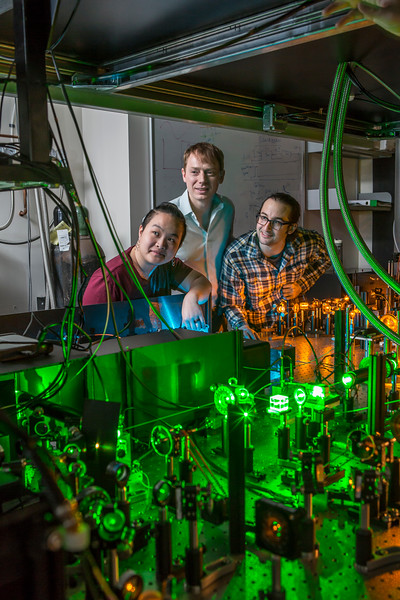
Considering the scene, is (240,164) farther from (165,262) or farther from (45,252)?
(45,252)

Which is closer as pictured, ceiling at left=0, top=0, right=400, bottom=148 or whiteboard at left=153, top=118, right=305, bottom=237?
ceiling at left=0, top=0, right=400, bottom=148

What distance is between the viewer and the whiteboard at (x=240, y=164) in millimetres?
3273

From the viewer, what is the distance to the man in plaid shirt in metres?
3.45

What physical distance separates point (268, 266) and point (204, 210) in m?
0.58

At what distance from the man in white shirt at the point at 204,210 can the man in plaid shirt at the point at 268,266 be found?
0.36 ft

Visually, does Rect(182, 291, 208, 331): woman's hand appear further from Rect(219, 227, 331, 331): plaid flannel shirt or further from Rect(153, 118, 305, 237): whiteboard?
Rect(153, 118, 305, 237): whiteboard

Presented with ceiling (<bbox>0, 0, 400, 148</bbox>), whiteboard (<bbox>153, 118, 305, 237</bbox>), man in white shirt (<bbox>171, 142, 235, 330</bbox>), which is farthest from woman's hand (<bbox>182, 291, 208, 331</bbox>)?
ceiling (<bbox>0, 0, 400, 148</bbox>)

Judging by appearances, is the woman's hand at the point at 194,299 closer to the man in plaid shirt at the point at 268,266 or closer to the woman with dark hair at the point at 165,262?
the woman with dark hair at the point at 165,262

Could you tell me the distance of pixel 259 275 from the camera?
3553 millimetres

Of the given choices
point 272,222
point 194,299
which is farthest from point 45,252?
point 272,222

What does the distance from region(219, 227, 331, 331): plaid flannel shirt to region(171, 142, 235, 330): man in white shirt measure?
92 mm

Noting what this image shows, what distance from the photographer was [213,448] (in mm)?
1665

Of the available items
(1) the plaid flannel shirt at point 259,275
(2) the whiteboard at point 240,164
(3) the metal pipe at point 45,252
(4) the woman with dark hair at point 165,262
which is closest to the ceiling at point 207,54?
(4) the woman with dark hair at point 165,262

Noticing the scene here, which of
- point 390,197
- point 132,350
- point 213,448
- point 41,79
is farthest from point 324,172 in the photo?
point 390,197
